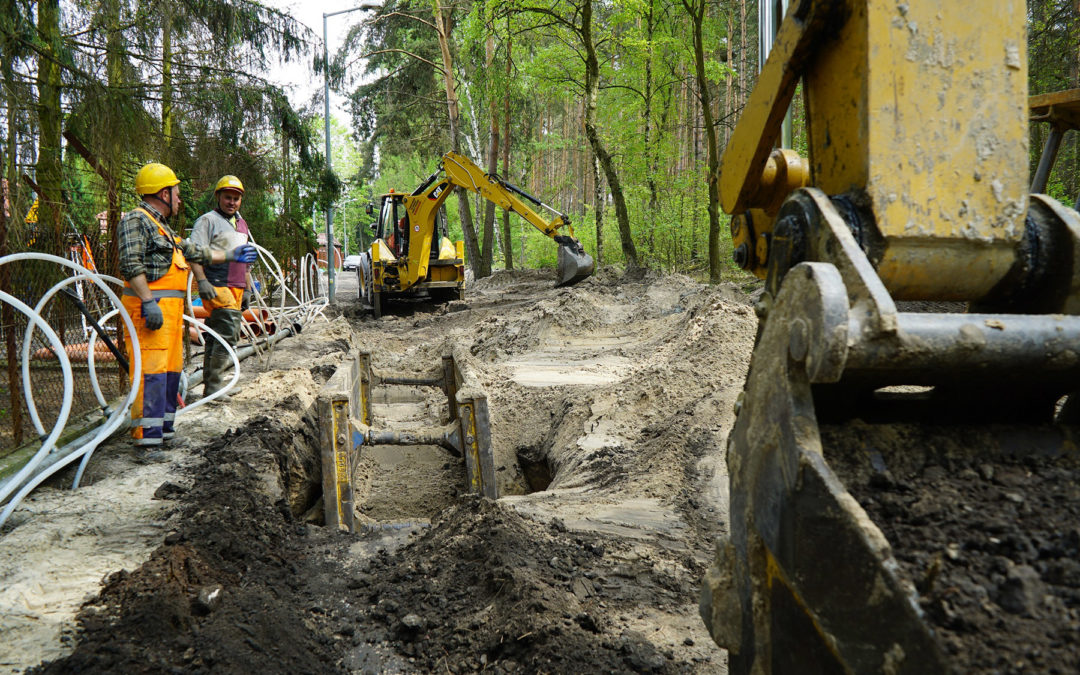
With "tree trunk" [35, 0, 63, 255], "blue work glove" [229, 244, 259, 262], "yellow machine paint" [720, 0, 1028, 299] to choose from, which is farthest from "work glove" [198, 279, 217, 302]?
"yellow machine paint" [720, 0, 1028, 299]

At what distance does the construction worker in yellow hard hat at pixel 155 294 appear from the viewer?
5.14 meters

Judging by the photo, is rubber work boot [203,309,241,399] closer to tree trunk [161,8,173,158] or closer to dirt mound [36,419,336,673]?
tree trunk [161,8,173,158]

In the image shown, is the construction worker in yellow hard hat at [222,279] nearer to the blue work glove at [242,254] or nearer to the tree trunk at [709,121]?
the blue work glove at [242,254]

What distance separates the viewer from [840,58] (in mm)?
1994

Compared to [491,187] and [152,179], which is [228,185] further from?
[491,187]

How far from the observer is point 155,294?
531 cm

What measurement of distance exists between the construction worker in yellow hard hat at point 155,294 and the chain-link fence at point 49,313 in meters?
0.34

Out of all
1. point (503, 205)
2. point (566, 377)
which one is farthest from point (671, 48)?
point (566, 377)

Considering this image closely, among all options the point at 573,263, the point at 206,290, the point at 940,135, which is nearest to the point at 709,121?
the point at 573,263

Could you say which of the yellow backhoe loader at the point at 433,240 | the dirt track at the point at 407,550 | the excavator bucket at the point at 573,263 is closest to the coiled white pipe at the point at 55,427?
the dirt track at the point at 407,550

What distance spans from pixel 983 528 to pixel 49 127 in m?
6.31

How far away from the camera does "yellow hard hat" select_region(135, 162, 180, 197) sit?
5.32 meters

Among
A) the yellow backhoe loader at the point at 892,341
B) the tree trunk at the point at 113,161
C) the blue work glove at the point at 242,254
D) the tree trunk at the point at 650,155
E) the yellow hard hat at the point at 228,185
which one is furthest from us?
the tree trunk at the point at 650,155

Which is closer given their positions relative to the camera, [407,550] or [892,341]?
[892,341]
